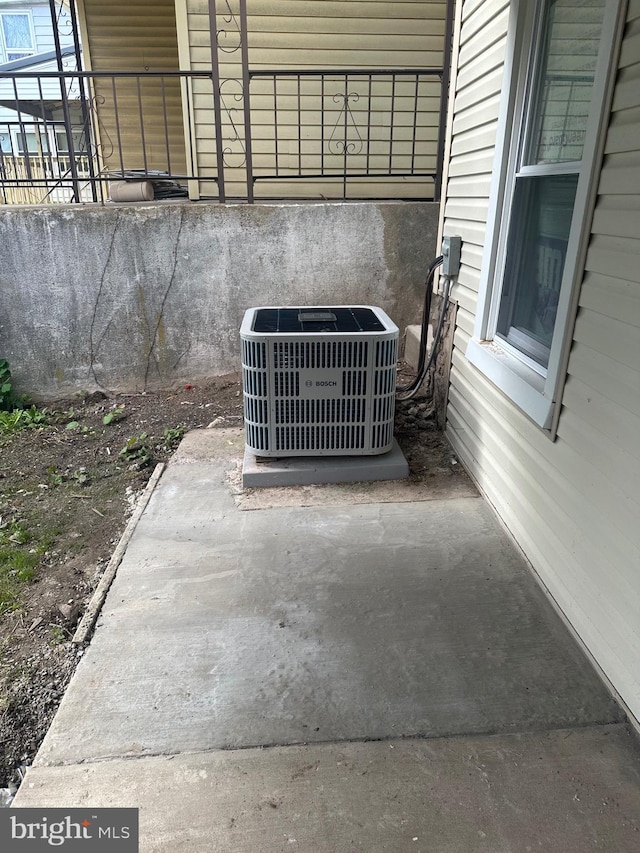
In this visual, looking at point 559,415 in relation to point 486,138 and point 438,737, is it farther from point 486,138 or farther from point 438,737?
point 486,138

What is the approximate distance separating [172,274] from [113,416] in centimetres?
123

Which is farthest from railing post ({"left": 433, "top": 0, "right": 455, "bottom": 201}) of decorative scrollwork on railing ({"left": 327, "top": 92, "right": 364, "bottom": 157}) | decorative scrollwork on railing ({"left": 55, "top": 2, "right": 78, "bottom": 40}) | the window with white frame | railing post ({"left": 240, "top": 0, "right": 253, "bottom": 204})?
the window with white frame

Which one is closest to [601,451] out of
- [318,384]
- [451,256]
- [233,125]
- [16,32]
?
[318,384]

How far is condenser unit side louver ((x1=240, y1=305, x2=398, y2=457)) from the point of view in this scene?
3111 millimetres

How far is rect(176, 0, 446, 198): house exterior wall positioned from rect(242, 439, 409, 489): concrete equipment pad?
3.64m

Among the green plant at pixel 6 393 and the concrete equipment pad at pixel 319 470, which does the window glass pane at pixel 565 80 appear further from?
the green plant at pixel 6 393

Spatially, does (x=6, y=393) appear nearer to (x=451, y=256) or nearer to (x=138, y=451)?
(x=138, y=451)

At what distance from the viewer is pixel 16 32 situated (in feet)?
62.8

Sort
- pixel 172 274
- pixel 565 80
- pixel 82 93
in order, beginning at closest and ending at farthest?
pixel 565 80
pixel 172 274
pixel 82 93

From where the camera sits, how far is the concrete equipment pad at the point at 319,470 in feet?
10.9

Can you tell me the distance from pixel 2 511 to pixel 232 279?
245 centimetres

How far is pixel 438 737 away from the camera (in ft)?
5.87

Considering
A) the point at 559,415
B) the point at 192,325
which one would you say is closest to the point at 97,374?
the point at 192,325

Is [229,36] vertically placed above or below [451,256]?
above
